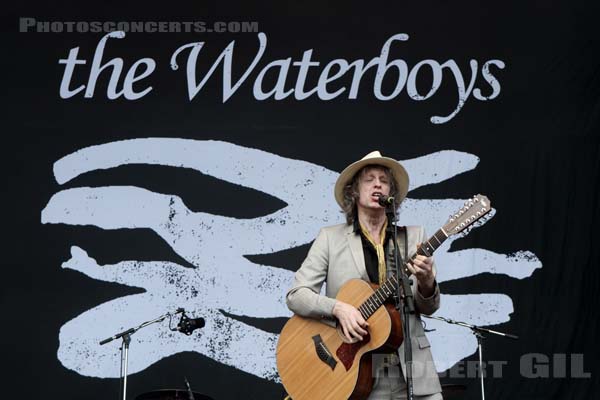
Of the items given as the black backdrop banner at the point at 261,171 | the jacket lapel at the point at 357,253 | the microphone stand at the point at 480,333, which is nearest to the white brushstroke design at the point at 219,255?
the black backdrop banner at the point at 261,171

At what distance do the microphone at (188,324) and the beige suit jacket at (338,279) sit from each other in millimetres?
1433

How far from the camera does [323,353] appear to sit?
14.9 ft

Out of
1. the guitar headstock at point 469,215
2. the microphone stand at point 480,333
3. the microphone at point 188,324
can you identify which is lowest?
the microphone stand at point 480,333

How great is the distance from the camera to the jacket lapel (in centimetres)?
452

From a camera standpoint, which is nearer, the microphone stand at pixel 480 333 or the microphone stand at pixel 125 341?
the microphone stand at pixel 125 341

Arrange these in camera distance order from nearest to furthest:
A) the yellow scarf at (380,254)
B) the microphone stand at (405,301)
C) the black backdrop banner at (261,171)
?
the microphone stand at (405,301) < the yellow scarf at (380,254) < the black backdrop banner at (261,171)

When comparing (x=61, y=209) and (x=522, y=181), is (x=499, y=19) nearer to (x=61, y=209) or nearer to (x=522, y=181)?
(x=522, y=181)

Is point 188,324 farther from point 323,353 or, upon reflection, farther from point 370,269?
point 370,269

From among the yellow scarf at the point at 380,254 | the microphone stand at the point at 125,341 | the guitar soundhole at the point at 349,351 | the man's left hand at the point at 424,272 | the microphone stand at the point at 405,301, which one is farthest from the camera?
the microphone stand at the point at 125,341

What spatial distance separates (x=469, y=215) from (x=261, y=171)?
275cm

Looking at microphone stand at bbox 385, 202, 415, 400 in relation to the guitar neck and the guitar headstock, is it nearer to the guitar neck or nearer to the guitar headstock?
the guitar neck

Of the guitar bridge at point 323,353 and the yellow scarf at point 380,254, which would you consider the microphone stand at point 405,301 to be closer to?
the yellow scarf at point 380,254

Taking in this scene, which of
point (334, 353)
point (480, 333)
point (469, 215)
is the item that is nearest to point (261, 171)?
point (480, 333)

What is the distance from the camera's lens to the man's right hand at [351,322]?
430cm
